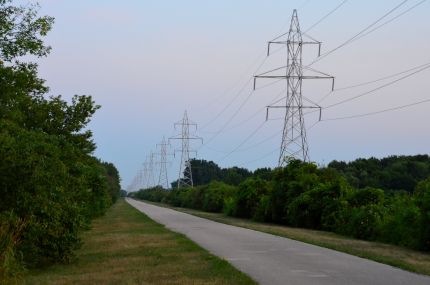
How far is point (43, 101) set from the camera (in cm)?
2566

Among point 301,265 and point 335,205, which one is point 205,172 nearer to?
point 335,205

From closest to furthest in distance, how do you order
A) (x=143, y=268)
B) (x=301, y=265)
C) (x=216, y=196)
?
1. (x=143, y=268)
2. (x=301, y=265)
3. (x=216, y=196)

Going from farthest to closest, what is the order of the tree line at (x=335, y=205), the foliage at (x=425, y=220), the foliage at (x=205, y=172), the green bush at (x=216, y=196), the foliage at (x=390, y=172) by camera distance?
1. the foliage at (x=205, y=172)
2. the green bush at (x=216, y=196)
3. the foliage at (x=390, y=172)
4. the tree line at (x=335, y=205)
5. the foliage at (x=425, y=220)

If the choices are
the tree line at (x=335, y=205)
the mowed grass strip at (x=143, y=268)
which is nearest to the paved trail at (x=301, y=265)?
the mowed grass strip at (x=143, y=268)

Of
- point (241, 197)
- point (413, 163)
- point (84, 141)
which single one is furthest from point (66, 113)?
point (413, 163)

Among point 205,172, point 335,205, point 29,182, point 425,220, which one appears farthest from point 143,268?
point 205,172

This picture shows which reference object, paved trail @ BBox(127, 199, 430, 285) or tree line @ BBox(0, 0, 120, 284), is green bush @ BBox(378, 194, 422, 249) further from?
tree line @ BBox(0, 0, 120, 284)

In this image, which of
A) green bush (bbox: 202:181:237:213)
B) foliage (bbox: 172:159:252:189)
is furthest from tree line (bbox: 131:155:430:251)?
foliage (bbox: 172:159:252:189)

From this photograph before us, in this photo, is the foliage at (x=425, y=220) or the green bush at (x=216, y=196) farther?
the green bush at (x=216, y=196)

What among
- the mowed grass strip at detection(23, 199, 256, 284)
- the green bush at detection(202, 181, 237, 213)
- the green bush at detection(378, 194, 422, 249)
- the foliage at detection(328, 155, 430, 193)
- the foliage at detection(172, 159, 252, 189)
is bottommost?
the mowed grass strip at detection(23, 199, 256, 284)

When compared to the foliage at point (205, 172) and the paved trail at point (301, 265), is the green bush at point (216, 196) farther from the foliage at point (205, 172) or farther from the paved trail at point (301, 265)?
the foliage at point (205, 172)

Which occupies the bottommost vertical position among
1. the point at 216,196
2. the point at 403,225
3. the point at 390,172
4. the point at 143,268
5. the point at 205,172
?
the point at 143,268

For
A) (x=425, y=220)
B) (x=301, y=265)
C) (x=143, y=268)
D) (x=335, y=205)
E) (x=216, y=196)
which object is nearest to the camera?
(x=143, y=268)

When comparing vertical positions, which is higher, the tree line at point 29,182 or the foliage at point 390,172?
the foliage at point 390,172
